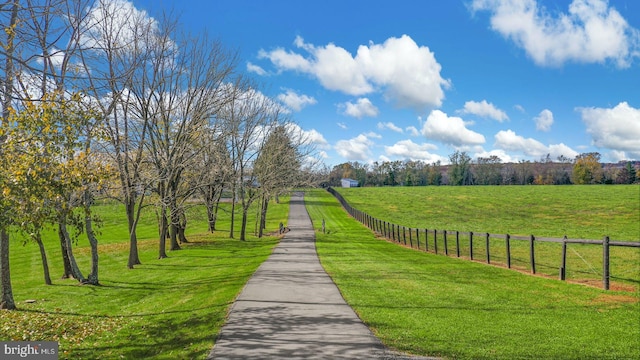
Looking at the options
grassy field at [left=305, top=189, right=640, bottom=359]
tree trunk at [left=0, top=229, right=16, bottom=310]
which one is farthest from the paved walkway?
tree trunk at [left=0, top=229, right=16, bottom=310]

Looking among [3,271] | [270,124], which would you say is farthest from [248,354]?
[270,124]

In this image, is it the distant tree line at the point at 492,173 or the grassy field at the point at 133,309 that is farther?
the distant tree line at the point at 492,173

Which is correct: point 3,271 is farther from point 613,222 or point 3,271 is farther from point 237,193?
point 613,222

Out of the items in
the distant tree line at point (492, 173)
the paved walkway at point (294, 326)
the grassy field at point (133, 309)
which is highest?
the distant tree line at point (492, 173)

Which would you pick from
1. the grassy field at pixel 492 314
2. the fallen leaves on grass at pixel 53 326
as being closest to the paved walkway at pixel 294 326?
the grassy field at pixel 492 314

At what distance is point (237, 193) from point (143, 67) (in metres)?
16.0

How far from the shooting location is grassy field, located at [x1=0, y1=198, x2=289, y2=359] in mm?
7672

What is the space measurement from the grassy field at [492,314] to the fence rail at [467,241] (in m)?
1.02

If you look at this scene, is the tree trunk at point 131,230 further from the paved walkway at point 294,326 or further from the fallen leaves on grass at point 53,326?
the paved walkway at point 294,326

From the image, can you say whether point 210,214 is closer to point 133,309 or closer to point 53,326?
point 133,309

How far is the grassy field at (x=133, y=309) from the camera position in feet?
25.2

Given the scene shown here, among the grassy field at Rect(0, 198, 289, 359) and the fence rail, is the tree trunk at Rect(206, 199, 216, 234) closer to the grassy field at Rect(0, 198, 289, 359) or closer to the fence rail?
the grassy field at Rect(0, 198, 289, 359)

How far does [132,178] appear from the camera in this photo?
19.2 meters

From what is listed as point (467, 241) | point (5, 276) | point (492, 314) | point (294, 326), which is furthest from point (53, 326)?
point (467, 241)
